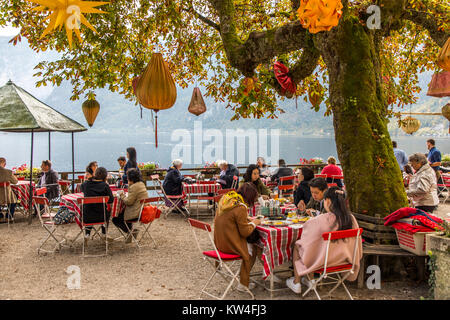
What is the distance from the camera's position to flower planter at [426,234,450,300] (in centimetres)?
368

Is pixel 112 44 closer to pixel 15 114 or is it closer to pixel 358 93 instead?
pixel 15 114

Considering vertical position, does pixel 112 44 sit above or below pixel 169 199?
above

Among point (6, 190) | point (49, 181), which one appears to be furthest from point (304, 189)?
point (6, 190)

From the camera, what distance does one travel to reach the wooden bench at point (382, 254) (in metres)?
4.32

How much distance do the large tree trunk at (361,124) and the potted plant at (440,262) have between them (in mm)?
929

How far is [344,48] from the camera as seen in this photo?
4.95 m

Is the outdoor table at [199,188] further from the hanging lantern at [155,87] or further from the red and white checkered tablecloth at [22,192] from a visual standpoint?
the hanging lantern at [155,87]

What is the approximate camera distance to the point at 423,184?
5832 mm

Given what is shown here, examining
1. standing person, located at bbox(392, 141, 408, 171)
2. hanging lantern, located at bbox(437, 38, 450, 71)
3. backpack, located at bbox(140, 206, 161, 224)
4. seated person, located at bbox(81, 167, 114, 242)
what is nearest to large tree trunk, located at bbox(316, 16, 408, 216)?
hanging lantern, located at bbox(437, 38, 450, 71)

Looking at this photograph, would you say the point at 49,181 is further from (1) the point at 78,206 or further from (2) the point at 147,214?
(2) the point at 147,214

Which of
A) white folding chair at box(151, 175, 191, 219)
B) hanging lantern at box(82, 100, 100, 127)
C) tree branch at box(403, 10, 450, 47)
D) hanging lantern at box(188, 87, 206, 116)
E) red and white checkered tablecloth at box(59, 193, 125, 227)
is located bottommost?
white folding chair at box(151, 175, 191, 219)

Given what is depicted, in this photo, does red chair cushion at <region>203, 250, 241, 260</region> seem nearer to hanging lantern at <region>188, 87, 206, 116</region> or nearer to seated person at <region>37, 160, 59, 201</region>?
hanging lantern at <region>188, 87, 206, 116</region>

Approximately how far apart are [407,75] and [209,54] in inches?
177
